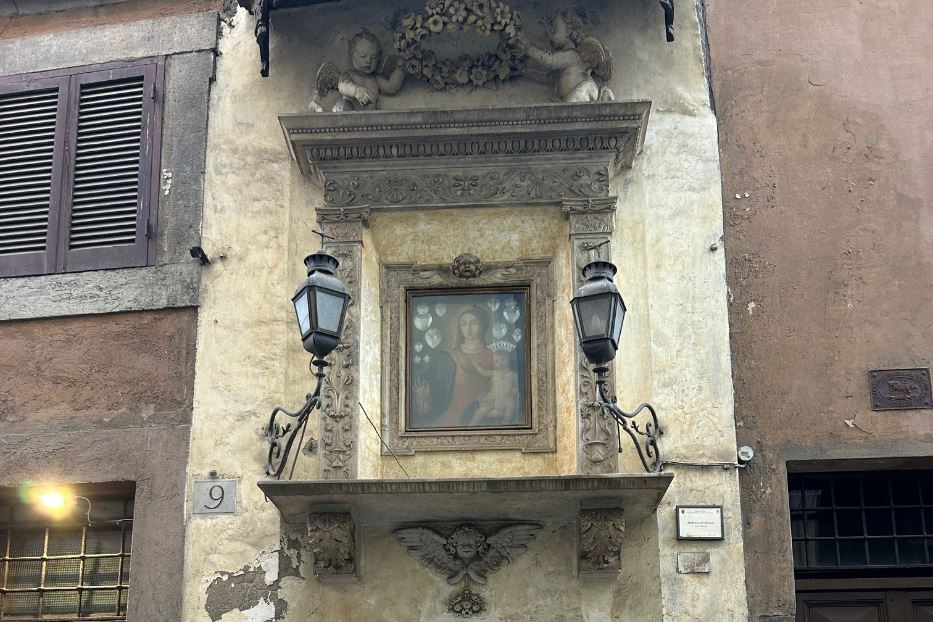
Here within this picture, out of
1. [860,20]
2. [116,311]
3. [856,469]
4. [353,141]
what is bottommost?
[856,469]

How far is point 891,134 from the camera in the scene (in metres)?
9.90

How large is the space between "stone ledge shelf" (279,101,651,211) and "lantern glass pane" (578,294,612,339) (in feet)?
4.97

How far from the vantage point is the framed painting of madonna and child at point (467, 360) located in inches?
373

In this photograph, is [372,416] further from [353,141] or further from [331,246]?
[353,141]

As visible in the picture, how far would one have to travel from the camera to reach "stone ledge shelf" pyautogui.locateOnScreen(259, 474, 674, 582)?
8.48 m

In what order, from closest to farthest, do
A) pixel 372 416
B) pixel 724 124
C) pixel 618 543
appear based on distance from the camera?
pixel 618 543 < pixel 372 416 < pixel 724 124

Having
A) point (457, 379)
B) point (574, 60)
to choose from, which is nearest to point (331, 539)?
point (457, 379)

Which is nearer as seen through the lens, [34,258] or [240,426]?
[240,426]

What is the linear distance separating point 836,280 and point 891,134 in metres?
1.17

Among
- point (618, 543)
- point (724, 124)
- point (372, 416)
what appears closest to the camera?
point (618, 543)

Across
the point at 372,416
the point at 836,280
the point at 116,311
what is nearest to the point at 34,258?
the point at 116,311

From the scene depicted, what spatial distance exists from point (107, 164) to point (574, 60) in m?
3.49

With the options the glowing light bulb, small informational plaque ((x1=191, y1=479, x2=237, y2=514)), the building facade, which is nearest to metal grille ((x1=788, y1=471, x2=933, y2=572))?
the building facade

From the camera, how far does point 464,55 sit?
10.0 m
